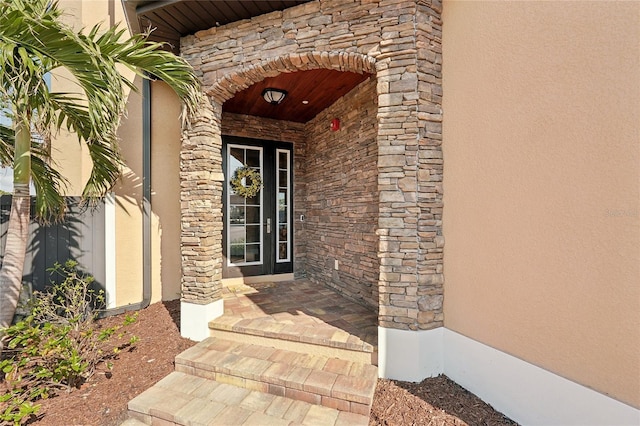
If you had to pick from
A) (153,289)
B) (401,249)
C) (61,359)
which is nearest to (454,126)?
(401,249)

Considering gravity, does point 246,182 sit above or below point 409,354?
above

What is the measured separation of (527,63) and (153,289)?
16.8 ft

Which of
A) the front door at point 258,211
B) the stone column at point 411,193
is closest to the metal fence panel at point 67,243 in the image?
the front door at point 258,211

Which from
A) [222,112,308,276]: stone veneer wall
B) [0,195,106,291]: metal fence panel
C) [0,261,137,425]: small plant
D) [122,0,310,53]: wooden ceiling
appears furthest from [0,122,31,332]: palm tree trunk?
[222,112,308,276]: stone veneer wall

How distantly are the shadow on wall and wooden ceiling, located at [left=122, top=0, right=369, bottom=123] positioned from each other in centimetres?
239

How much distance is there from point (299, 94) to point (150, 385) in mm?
3845

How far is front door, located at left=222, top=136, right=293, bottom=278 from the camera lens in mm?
4867

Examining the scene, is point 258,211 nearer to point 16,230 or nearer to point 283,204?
point 283,204

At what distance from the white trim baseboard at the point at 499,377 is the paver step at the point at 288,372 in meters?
0.33

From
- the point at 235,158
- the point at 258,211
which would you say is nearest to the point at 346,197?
the point at 258,211

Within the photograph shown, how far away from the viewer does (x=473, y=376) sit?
2.34m

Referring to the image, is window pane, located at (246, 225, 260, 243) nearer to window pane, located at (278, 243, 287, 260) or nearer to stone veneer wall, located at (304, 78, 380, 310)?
window pane, located at (278, 243, 287, 260)

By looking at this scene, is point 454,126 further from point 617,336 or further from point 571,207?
point 617,336

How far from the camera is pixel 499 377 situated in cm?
217
